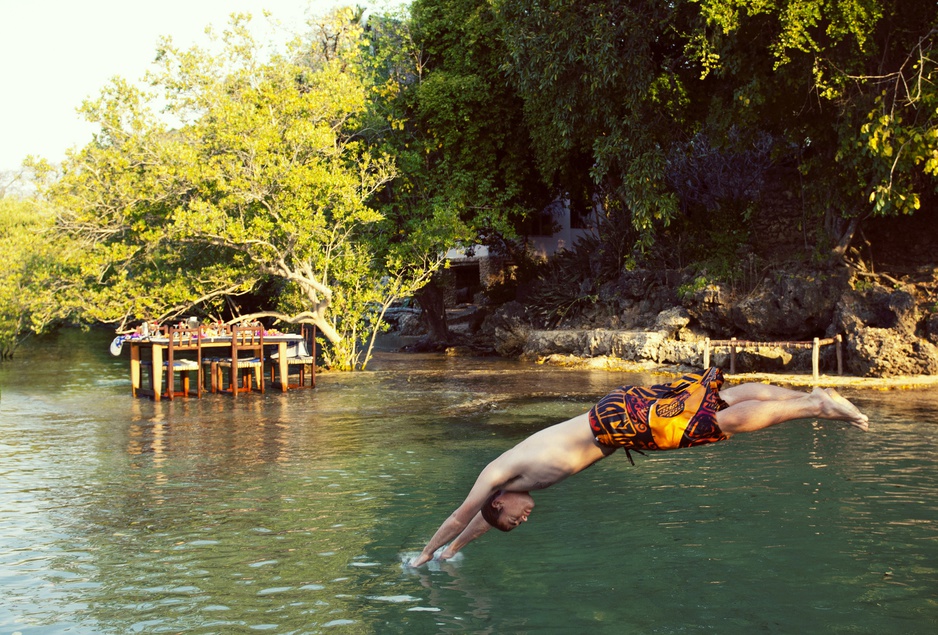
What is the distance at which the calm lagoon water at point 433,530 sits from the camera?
594 cm

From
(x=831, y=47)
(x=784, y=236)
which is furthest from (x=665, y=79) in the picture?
(x=784, y=236)

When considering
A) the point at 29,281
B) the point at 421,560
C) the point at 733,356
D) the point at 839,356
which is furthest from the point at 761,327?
the point at 29,281

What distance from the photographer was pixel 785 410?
16.1 ft

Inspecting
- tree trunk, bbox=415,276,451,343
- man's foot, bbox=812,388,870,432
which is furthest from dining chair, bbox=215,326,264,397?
man's foot, bbox=812,388,870,432

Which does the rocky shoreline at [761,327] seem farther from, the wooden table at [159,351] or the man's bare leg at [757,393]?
the man's bare leg at [757,393]

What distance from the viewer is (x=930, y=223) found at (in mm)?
22641

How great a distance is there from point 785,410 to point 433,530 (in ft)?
12.7

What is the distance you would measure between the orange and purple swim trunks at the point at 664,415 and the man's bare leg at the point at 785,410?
10 centimetres

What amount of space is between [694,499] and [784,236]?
18.4m

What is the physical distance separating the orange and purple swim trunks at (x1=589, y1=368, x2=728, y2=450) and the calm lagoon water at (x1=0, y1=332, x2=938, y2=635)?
46.3 inches

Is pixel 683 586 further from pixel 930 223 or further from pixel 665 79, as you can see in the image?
pixel 930 223

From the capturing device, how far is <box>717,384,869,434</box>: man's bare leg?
4824mm

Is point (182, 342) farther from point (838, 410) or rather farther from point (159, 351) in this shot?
point (838, 410)

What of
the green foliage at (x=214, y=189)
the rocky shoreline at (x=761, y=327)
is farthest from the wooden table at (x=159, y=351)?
the rocky shoreline at (x=761, y=327)
